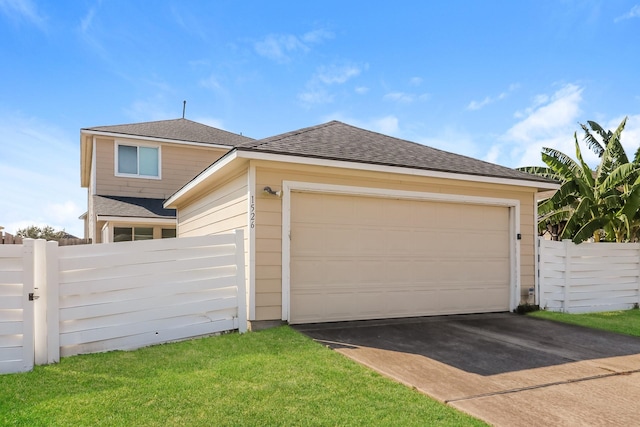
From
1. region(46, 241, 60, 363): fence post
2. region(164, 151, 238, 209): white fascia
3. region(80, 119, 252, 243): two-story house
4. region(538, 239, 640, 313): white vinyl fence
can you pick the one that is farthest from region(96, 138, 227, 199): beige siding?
region(538, 239, 640, 313): white vinyl fence

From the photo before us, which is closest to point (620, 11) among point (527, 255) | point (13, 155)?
point (527, 255)

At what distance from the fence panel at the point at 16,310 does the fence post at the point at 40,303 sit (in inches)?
4.9

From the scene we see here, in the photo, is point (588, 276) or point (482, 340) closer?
point (482, 340)

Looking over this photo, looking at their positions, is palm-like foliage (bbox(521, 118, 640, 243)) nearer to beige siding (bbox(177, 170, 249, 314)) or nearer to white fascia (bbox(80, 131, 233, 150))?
beige siding (bbox(177, 170, 249, 314))

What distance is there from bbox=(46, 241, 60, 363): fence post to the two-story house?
8957 mm

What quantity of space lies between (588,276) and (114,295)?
968 cm

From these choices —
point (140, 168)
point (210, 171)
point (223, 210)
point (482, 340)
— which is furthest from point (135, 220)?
point (482, 340)

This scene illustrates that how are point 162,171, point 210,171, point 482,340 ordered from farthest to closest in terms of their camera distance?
point 162,171
point 210,171
point 482,340

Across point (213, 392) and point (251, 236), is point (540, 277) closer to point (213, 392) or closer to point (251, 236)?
point (251, 236)

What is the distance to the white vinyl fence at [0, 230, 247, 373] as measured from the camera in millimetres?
4328

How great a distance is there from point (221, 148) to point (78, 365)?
12.4m

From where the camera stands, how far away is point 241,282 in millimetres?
6023

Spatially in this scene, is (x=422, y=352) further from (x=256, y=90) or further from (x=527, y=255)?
(x=256, y=90)

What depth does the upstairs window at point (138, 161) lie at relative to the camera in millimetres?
15008
